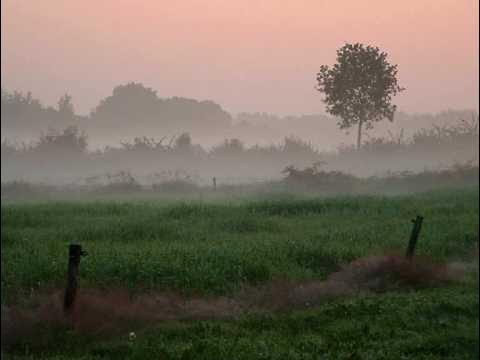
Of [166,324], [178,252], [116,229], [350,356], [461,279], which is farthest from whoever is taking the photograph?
[116,229]

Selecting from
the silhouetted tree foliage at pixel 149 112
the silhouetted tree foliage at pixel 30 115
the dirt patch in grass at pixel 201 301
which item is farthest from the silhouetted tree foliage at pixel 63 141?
the dirt patch in grass at pixel 201 301

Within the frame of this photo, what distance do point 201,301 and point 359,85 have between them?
34.8 meters

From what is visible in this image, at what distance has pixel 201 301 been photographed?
15.0 meters

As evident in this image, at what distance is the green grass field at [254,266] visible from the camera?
38.0 feet

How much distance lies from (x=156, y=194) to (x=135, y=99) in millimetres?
36690

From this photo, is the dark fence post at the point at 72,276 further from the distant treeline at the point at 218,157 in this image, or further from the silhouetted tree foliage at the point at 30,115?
the distant treeline at the point at 218,157

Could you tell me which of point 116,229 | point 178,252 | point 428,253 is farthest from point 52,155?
point 428,253

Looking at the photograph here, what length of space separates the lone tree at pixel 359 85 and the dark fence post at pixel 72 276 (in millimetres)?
30103

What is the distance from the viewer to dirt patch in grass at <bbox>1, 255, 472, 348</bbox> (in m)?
12.6

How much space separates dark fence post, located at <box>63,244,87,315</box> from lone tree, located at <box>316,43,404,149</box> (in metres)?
30.1

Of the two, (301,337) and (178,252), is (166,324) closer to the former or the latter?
(301,337)

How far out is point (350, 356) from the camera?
10.9m

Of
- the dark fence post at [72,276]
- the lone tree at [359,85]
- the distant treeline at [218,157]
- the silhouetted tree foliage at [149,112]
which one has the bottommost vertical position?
the dark fence post at [72,276]

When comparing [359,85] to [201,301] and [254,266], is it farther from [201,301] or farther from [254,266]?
[201,301]
